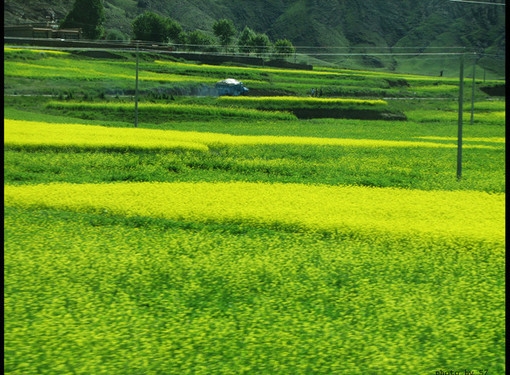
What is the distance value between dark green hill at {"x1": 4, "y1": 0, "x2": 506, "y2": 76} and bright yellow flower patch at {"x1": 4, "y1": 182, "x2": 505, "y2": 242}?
354 ft

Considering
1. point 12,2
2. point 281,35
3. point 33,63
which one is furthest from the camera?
point 281,35

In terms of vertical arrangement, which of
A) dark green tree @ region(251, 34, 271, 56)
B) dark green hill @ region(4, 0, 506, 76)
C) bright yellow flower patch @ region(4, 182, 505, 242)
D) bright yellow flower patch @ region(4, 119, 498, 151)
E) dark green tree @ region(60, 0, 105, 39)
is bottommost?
bright yellow flower patch @ region(4, 182, 505, 242)

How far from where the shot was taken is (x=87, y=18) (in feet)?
233

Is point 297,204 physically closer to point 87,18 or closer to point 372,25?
point 87,18

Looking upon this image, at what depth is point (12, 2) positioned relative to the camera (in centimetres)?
10781

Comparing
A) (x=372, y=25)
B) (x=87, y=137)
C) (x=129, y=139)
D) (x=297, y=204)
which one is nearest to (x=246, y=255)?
(x=297, y=204)

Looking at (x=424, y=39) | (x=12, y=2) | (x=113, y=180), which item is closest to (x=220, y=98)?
(x=113, y=180)

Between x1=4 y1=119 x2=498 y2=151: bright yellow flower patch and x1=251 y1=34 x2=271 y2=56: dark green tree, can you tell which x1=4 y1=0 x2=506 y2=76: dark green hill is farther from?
x1=4 y1=119 x2=498 y2=151: bright yellow flower patch

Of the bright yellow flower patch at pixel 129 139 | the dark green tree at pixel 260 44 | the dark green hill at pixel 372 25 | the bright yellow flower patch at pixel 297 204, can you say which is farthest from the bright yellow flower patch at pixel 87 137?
the dark green hill at pixel 372 25

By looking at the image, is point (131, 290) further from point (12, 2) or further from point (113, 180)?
point (12, 2)

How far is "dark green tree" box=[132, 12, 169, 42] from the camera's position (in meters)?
68.2

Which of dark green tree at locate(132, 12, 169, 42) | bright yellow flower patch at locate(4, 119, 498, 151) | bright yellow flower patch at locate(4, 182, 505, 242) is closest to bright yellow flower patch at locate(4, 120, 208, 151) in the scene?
bright yellow flower patch at locate(4, 119, 498, 151)

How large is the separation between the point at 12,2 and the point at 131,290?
350ft

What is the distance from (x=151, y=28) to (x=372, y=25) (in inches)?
4093
